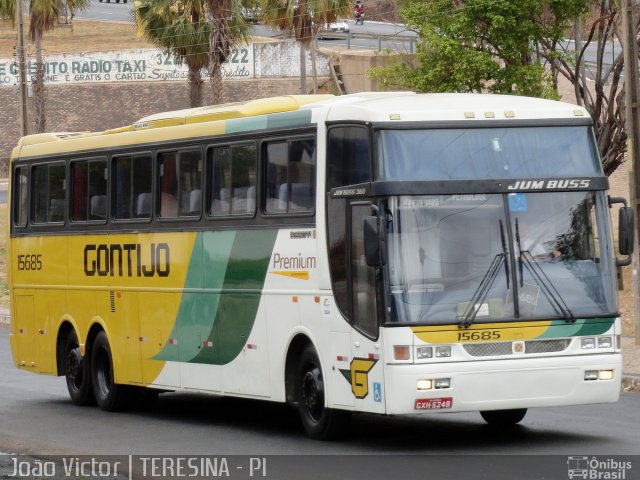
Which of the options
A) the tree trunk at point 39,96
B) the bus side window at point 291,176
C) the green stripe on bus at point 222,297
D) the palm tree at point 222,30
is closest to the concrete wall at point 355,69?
the tree trunk at point 39,96

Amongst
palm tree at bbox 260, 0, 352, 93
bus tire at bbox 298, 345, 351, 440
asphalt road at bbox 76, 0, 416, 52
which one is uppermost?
asphalt road at bbox 76, 0, 416, 52

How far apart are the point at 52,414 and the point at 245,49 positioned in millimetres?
52680

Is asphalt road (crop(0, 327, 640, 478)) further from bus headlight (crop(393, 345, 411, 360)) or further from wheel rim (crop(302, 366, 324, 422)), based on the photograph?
bus headlight (crop(393, 345, 411, 360))

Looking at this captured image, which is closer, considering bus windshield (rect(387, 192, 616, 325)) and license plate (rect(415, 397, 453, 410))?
license plate (rect(415, 397, 453, 410))

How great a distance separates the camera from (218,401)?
61.0 ft

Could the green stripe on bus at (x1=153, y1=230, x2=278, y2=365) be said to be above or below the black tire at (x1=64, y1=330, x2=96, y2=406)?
above

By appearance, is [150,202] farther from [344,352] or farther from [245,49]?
A: [245,49]

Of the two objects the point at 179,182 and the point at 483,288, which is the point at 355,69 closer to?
the point at 179,182

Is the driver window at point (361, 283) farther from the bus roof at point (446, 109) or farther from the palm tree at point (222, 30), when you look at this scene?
the palm tree at point (222, 30)

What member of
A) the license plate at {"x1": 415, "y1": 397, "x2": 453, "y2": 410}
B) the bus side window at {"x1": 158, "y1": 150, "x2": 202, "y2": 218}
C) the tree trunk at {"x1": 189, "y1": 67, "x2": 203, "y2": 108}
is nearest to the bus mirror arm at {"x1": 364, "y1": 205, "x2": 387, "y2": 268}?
the license plate at {"x1": 415, "y1": 397, "x2": 453, "y2": 410}

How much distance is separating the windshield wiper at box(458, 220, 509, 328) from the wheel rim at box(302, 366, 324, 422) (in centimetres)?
172

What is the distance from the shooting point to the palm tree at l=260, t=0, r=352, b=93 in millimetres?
46188

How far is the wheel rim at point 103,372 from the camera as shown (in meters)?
18.0

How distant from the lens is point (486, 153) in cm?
1297
